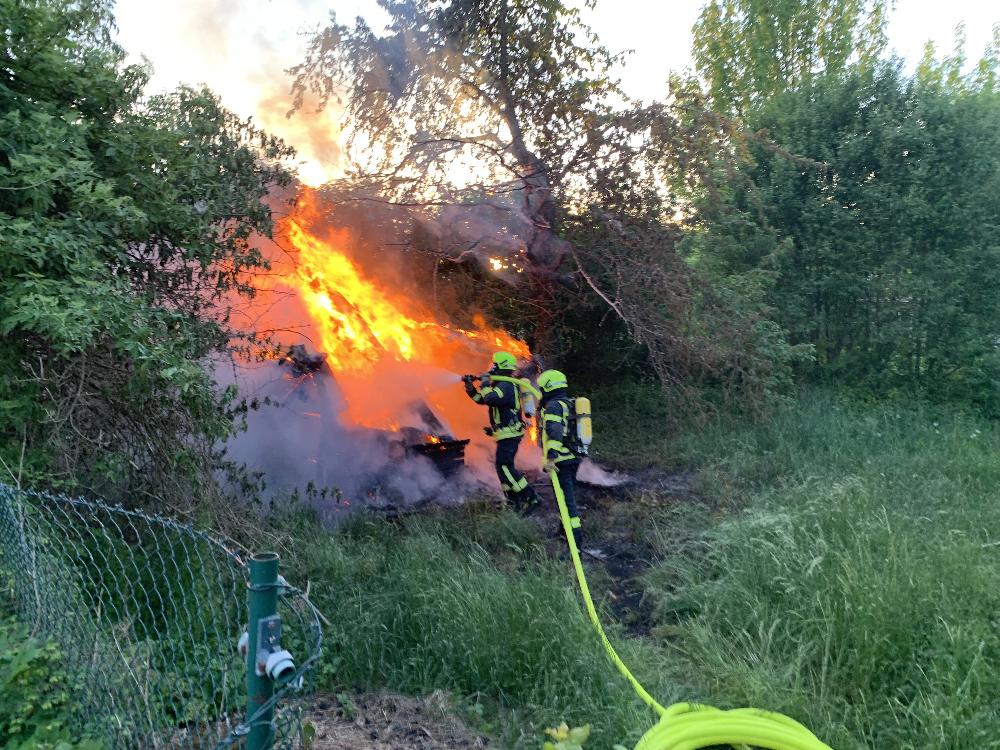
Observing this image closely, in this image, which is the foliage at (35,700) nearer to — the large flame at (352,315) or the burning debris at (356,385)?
the burning debris at (356,385)

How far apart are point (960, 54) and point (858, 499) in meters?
17.3

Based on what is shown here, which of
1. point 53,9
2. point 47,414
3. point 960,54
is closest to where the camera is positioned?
point 47,414

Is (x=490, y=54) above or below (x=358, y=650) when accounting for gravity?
above

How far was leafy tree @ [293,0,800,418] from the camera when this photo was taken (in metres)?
8.99

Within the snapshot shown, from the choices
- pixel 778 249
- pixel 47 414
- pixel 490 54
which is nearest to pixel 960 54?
pixel 778 249

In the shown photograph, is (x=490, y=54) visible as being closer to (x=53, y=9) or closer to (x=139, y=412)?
(x=53, y=9)

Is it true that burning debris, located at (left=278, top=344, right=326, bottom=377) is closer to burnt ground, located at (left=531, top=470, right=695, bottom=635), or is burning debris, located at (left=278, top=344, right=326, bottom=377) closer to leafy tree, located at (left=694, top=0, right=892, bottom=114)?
burnt ground, located at (left=531, top=470, right=695, bottom=635)

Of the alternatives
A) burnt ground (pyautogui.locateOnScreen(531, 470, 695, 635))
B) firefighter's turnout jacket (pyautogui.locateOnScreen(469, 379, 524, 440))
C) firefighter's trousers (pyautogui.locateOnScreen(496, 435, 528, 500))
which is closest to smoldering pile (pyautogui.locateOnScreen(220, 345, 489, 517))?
firefighter's trousers (pyautogui.locateOnScreen(496, 435, 528, 500))

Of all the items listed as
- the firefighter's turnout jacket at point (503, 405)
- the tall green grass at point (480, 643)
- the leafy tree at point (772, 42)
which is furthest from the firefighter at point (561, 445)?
the leafy tree at point (772, 42)

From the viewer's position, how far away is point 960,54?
57.2ft

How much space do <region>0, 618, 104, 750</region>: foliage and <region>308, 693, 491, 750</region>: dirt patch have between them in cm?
100

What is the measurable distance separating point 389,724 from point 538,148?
7806mm

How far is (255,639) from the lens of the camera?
1816mm

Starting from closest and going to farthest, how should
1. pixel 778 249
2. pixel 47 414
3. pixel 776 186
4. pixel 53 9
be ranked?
pixel 47 414 → pixel 53 9 → pixel 778 249 → pixel 776 186
